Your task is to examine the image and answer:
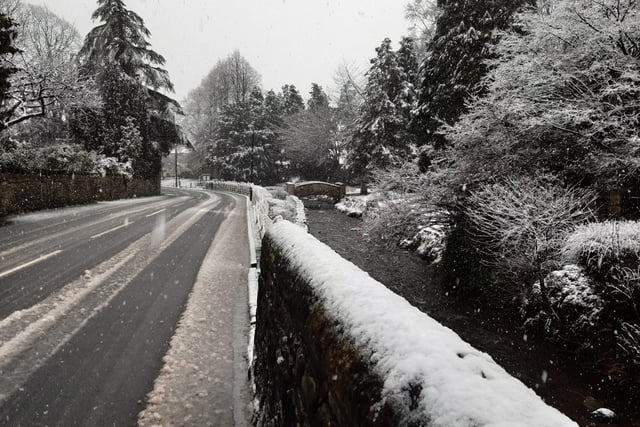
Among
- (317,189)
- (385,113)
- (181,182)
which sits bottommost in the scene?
(317,189)

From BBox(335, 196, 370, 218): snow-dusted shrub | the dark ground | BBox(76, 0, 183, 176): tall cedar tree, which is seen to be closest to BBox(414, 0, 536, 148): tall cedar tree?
the dark ground

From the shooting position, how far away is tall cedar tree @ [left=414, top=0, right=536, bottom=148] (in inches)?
584

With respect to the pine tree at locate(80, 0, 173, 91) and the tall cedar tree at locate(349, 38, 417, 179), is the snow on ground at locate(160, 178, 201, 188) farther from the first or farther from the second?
the tall cedar tree at locate(349, 38, 417, 179)

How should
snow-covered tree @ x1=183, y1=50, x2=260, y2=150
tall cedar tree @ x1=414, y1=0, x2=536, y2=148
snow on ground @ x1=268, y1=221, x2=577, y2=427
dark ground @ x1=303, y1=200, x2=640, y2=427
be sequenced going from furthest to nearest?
snow-covered tree @ x1=183, y1=50, x2=260, y2=150, tall cedar tree @ x1=414, y1=0, x2=536, y2=148, dark ground @ x1=303, y1=200, x2=640, y2=427, snow on ground @ x1=268, y1=221, x2=577, y2=427

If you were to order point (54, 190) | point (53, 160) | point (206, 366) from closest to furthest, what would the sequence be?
point (206, 366) → point (54, 190) → point (53, 160)

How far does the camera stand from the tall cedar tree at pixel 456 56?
14836mm

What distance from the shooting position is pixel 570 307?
6.76 m

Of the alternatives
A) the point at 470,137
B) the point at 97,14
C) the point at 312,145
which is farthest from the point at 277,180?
the point at 470,137

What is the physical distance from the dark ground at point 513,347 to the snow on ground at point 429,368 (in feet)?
17.1

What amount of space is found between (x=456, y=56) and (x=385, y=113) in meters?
12.0

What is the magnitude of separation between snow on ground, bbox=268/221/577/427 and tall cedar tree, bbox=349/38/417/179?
25711 millimetres

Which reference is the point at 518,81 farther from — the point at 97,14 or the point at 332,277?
the point at 97,14

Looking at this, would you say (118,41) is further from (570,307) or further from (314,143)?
(570,307)

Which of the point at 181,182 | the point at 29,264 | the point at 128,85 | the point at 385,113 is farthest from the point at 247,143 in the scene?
the point at 29,264
